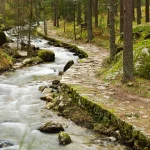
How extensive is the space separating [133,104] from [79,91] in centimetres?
224

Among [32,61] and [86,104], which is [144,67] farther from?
[32,61]

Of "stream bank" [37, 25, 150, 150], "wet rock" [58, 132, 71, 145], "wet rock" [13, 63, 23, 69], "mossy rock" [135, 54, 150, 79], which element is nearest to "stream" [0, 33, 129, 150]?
"wet rock" [58, 132, 71, 145]

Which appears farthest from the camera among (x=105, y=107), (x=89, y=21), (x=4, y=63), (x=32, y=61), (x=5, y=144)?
(x=89, y=21)

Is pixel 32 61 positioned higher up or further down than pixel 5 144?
higher up

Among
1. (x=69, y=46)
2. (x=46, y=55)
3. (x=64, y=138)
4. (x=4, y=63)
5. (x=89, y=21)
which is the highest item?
(x=89, y=21)

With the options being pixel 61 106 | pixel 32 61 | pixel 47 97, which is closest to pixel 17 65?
pixel 32 61

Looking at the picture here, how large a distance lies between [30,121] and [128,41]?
14.2ft

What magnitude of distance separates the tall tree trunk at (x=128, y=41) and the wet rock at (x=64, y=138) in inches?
147

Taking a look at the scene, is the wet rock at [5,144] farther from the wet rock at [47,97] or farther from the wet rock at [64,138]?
the wet rock at [47,97]

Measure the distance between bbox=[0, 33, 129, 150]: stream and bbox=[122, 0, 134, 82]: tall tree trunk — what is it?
9.63 feet

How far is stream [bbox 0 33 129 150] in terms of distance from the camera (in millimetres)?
7672

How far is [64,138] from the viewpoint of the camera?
25.9ft

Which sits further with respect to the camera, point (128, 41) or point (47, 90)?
point (47, 90)

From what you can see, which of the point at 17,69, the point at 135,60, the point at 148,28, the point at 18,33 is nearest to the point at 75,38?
the point at 18,33
